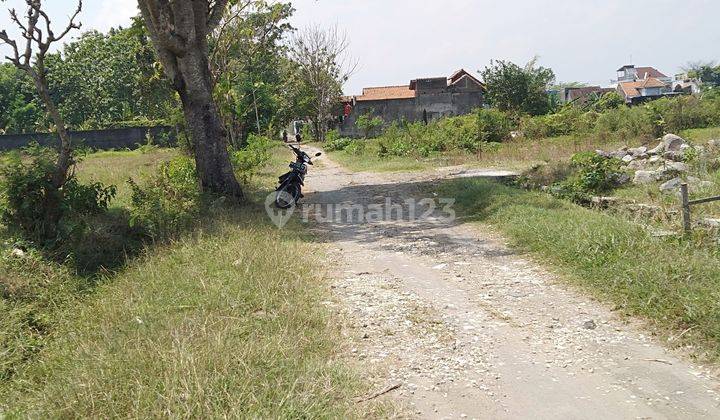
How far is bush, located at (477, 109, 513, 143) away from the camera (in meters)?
21.4

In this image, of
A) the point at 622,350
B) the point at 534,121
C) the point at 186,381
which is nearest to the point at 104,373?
the point at 186,381

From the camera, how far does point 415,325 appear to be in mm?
4492

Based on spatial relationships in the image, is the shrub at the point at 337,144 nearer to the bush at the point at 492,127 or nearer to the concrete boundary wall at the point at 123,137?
the bush at the point at 492,127

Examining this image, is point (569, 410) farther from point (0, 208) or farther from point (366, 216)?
point (0, 208)

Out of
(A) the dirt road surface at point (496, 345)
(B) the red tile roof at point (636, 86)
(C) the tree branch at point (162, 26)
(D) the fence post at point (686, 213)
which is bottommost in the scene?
(A) the dirt road surface at point (496, 345)

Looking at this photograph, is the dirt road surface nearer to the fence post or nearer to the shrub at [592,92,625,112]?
the fence post

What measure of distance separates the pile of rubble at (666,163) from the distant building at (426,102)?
26080mm

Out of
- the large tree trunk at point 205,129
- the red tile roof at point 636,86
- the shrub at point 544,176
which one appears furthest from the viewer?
the red tile roof at point 636,86

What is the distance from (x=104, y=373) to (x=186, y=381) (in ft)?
1.94

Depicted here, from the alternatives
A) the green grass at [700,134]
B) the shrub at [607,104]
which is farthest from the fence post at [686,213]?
the shrub at [607,104]

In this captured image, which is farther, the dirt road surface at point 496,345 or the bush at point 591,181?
the bush at point 591,181

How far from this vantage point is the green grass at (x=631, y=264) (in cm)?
408

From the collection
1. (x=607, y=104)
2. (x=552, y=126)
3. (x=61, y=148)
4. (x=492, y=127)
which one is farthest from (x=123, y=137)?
(x=607, y=104)

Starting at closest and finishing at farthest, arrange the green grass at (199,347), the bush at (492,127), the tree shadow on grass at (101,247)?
the green grass at (199,347), the tree shadow on grass at (101,247), the bush at (492,127)
